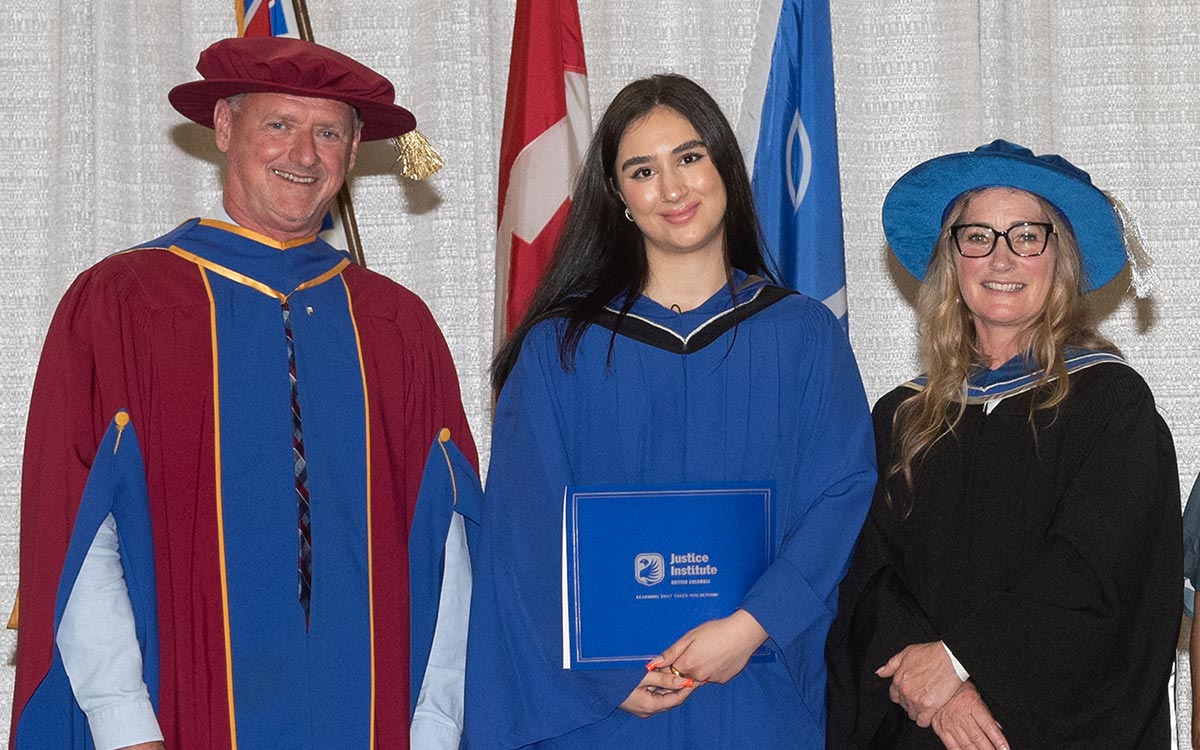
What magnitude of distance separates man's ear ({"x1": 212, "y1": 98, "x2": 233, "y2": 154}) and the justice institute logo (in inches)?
50.7

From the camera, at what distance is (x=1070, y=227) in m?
3.02

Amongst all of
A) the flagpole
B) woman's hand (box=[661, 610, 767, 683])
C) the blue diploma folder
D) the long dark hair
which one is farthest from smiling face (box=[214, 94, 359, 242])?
woman's hand (box=[661, 610, 767, 683])

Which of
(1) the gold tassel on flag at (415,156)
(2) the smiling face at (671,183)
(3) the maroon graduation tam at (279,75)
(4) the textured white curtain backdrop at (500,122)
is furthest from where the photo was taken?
(4) the textured white curtain backdrop at (500,122)

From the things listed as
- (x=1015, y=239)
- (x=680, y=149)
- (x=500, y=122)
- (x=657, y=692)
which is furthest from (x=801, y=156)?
(x=657, y=692)

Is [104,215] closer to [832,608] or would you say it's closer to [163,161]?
[163,161]

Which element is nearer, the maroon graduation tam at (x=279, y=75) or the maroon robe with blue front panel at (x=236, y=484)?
the maroon robe with blue front panel at (x=236, y=484)

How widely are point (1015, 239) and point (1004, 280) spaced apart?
0.10 m

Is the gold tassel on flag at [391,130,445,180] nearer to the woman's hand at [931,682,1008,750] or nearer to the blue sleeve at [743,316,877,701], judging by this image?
the blue sleeve at [743,316,877,701]

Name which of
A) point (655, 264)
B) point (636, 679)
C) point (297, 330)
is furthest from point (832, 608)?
point (297, 330)

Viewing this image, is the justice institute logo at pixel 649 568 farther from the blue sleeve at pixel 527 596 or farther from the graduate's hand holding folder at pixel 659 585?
the blue sleeve at pixel 527 596

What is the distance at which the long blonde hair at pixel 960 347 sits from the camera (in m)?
2.92

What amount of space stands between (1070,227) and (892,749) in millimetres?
1161

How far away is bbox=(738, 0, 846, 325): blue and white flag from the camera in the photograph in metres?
3.92

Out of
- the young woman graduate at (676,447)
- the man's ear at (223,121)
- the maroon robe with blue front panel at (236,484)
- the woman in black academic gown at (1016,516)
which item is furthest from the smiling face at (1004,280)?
the man's ear at (223,121)
